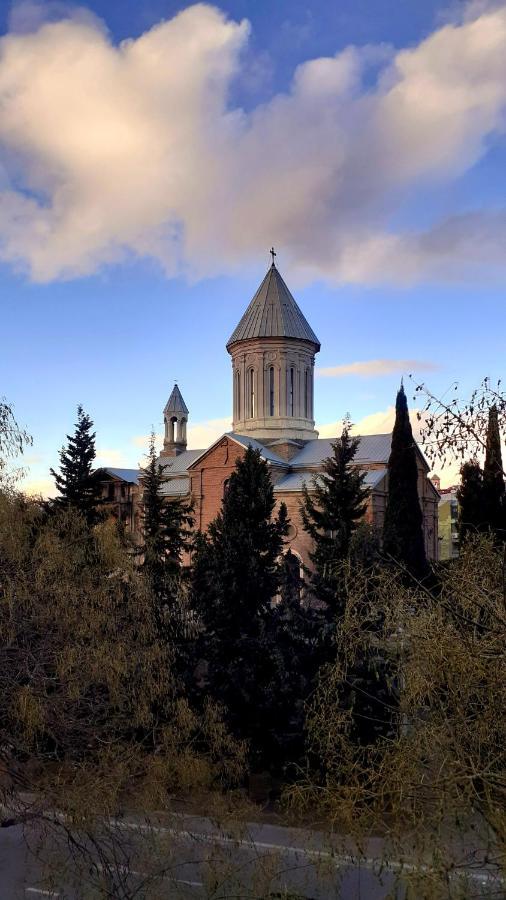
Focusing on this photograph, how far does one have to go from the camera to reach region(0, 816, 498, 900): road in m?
7.01

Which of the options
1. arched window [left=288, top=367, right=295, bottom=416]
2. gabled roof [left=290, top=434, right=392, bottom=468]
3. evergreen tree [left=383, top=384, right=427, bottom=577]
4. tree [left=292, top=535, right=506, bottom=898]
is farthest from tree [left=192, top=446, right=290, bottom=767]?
arched window [left=288, top=367, right=295, bottom=416]

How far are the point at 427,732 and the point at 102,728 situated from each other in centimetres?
511

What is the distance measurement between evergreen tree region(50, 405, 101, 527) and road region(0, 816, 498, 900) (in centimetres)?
1378

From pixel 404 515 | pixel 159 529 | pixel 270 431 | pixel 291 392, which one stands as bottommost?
pixel 159 529

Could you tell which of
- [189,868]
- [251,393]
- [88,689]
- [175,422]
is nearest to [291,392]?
[251,393]

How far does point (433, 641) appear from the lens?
5609mm

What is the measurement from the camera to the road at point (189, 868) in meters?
7.01

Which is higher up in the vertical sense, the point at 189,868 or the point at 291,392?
the point at 291,392

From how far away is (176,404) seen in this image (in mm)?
42125

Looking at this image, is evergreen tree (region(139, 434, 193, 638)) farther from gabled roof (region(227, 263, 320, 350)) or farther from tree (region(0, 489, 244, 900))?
gabled roof (region(227, 263, 320, 350))

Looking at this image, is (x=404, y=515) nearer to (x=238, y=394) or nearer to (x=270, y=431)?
(x=270, y=431)

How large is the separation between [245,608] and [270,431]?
20.4 metres

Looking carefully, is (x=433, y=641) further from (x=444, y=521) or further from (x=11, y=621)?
(x=444, y=521)

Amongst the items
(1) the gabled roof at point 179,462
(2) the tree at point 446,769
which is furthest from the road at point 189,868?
(1) the gabled roof at point 179,462
